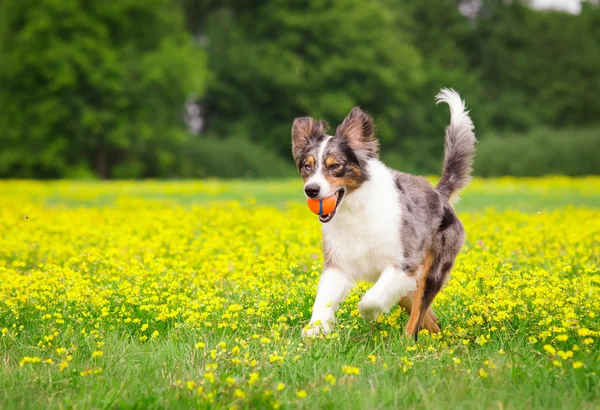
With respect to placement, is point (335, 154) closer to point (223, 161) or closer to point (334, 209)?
point (334, 209)

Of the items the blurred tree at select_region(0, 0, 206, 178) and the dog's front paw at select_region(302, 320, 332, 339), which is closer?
the dog's front paw at select_region(302, 320, 332, 339)

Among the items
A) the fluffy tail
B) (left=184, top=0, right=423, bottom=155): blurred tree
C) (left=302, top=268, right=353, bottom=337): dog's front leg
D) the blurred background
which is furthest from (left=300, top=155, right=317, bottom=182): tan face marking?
(left=184, top=0, right=423, bottom=155): blurred tree

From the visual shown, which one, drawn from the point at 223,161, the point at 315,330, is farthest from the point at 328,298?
the point at 223,161

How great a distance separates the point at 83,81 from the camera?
103ft

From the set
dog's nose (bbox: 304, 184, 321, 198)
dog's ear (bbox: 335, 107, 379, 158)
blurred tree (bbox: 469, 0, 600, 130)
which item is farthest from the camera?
blurred tree (bbox: 469, 0, 600, 130)

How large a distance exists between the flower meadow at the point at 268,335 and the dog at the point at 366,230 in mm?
211

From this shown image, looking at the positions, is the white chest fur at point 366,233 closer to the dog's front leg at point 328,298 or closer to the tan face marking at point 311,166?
the dog's front leg at point 328,298

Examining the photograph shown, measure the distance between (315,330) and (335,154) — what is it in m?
1.18

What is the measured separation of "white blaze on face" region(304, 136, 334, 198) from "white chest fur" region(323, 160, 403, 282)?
0.27 meters

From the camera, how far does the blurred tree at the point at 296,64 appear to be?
1518 inches

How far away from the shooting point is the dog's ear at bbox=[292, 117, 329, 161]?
16.9 ft

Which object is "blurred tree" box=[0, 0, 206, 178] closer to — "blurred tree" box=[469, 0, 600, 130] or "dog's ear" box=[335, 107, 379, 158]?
"blurred tree" box=[469, 0, 600, 130]

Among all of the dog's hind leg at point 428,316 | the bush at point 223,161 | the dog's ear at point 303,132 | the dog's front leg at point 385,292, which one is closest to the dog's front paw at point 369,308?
the dog's front leg at point 385,292

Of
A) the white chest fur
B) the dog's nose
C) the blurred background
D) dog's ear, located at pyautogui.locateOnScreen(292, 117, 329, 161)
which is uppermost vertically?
the blurred background
